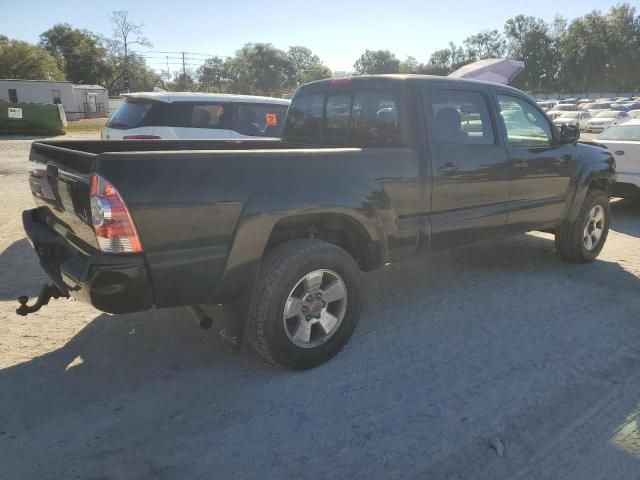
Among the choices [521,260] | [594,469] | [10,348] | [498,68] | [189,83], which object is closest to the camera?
[594,469]

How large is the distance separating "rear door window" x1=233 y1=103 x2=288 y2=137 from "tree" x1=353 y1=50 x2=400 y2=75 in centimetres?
10891

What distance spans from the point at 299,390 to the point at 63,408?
1.34m

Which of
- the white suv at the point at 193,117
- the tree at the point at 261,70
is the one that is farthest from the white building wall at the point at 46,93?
the tree at the point at 261,70

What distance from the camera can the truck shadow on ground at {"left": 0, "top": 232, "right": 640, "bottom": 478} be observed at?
2.61 metres

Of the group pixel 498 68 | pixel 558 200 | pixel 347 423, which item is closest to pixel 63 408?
pixel 347 423

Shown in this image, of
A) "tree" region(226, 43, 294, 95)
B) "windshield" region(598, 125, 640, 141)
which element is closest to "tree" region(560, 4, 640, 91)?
"tree" region(226, 43, 294, 95)

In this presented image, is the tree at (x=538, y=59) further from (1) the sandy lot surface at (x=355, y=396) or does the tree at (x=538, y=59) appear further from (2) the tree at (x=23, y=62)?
(1) the sandy lot surface at (x=355, y=396)

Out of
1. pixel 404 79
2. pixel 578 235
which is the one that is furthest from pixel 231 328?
pixel 578 235

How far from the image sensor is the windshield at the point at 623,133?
8.51 meters

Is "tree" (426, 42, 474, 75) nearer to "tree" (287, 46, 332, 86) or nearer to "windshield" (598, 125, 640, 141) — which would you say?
"tree" (287, 46, 332, 86)

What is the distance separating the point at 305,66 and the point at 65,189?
111317mm

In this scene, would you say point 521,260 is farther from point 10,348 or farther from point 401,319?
point 10,348

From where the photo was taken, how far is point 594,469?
2383 millimetres

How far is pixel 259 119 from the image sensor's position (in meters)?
7.84
